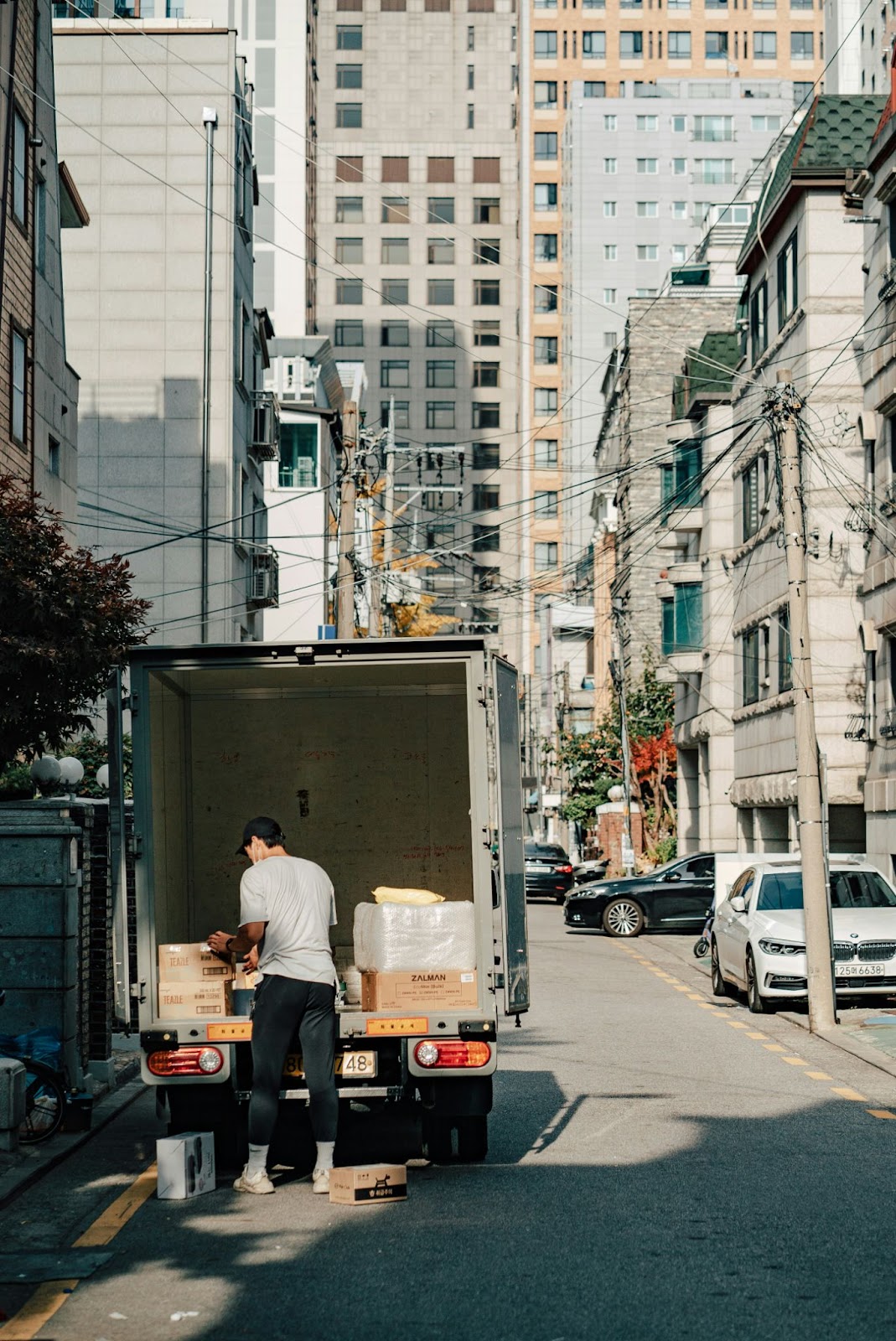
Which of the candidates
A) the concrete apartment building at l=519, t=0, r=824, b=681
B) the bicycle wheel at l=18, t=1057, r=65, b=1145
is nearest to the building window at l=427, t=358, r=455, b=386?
the concrete apartment building at l=519, t=0, r=824, b=681

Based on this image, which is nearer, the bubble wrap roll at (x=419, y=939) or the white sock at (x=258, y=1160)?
the white sock at (x=258, y=1160)

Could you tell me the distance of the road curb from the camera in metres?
9.79

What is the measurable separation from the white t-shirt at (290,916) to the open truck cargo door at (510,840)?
1.11m

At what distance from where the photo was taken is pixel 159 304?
44.7 m

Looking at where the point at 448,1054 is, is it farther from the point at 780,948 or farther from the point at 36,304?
the point at 36,304

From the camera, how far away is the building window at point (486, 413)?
4660 inches

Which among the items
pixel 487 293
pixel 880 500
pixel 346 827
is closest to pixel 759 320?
pixel 880 500

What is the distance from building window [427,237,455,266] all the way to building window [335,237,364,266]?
14.7 feet

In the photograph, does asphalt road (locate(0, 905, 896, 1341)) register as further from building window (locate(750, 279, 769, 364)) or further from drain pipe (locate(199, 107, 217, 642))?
drain pipe (locate(199, 107, 217, 642))

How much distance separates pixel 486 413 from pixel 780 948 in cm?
10056

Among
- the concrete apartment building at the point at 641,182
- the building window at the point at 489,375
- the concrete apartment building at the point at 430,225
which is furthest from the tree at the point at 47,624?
the building window at the point at 489,375

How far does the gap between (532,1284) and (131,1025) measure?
3.85 meters

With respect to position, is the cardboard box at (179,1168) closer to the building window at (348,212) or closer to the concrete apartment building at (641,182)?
the concrete apartment building at (641,182)

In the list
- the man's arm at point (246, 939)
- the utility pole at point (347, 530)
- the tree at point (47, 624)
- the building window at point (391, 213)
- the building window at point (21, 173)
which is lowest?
the man's arm at point (246, 939)
